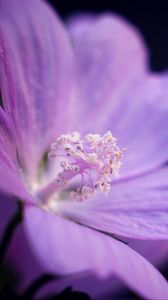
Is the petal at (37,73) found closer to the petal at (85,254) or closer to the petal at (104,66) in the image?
the petal at (104,66)

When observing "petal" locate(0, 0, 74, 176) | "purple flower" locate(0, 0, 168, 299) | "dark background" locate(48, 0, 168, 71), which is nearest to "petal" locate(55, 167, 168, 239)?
"purple flower" locate(0, 0, 168, 299)

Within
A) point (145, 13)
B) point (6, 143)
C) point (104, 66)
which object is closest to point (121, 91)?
point (104, 66)

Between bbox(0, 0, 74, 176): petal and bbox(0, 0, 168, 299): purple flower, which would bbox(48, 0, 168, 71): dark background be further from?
bbox(0, 0, 74, 176): petal

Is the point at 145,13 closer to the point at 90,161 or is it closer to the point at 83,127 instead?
the point at 83,127

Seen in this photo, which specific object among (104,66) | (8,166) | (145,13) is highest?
(145,13)

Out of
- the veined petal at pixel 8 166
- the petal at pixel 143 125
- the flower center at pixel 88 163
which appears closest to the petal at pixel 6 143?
the veined petal at pixel 8 166

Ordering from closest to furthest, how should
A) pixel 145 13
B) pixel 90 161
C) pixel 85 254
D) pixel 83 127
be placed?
1. pixel 85 254
2. pixel 90 161
3. pixel 83 127
4. pixel 145 13
